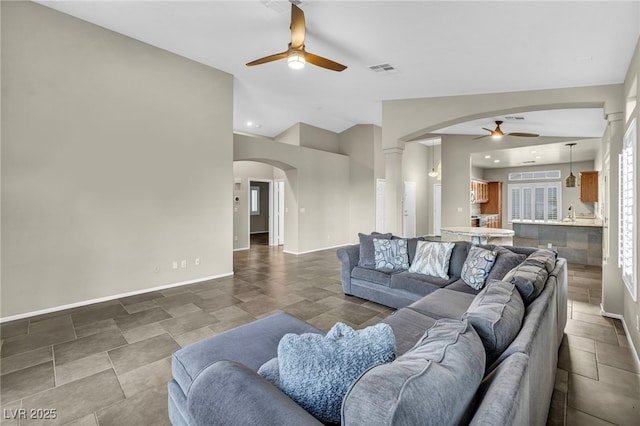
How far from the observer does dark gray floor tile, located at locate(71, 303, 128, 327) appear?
341cm

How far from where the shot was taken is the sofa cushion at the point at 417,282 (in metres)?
3.39

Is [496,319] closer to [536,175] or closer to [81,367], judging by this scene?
[81,367]

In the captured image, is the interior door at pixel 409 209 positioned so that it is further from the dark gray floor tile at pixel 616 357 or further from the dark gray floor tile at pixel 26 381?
the dark gray floor tile at pixel 26 381

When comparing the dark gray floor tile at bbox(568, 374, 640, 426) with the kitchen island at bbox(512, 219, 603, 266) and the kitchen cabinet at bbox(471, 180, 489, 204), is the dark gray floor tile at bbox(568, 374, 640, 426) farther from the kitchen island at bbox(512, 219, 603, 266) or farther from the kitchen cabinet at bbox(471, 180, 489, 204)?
the kitchen cabinet at bbox(471, 180, 489, 204)

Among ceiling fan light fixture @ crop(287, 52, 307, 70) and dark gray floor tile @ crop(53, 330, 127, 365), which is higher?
ceiling fan light fixture @ crop(287, 52, 307, 70)

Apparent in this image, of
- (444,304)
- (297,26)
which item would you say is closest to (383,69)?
(297,26)

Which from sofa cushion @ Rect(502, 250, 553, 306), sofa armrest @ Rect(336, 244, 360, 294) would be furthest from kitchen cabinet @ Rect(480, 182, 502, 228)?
sofa cushion @ Rect(502, 250, 553, 306)

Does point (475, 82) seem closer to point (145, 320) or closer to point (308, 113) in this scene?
point (308, 113)

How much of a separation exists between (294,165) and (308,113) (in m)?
1.38

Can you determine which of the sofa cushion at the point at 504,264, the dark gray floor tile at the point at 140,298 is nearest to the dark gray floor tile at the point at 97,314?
the dark gray floor tile at the point at 140,298

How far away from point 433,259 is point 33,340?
4338 millimetres

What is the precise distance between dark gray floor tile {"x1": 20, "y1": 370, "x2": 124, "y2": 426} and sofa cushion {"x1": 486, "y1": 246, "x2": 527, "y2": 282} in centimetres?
341

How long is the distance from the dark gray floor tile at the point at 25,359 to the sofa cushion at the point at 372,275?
3.28 meters

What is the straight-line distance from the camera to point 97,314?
361 cm
